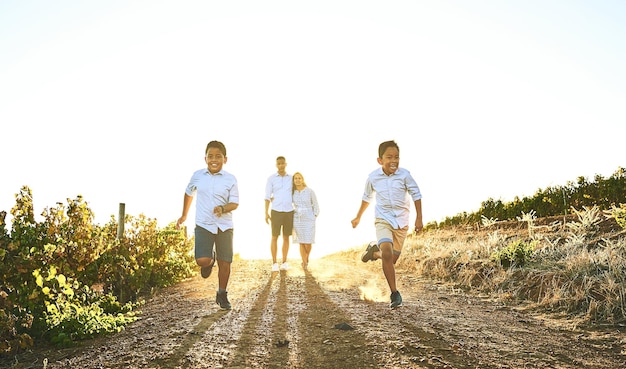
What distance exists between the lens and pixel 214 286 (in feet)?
Answer: 30.0

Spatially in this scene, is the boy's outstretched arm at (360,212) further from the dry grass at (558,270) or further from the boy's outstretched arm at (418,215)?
the dry grass at (558,270)

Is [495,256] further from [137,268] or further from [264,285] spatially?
[137,268]

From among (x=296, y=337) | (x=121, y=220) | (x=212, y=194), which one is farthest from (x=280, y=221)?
(x=296, y=337)

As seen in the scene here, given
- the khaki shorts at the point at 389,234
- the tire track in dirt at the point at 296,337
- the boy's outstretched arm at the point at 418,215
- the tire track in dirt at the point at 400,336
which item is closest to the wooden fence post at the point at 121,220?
the tire track in dirt at the point at 296,337

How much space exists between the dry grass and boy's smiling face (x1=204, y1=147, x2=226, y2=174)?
420cm

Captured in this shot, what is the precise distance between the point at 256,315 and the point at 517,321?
287cm

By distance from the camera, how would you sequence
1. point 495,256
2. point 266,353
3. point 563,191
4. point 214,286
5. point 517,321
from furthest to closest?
point 563,191 → point 214,286 → point 495,256 → point 517,321 → point 266,353

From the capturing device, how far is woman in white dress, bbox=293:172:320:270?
429 inches

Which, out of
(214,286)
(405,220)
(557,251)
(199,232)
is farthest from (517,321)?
(214,286)

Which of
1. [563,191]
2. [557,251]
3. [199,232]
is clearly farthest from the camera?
[563,191]

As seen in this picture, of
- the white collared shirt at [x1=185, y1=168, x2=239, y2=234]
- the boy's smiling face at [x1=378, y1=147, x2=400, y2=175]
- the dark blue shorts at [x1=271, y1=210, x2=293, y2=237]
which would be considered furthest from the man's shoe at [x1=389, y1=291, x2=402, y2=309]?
the dark blue shorts at [x1=271, y1=210, x2=293, y2=237]

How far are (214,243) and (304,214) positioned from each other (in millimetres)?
4671

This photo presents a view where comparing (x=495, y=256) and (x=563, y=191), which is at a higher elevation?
(x=563, y=191)

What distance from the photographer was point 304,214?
432 inches
